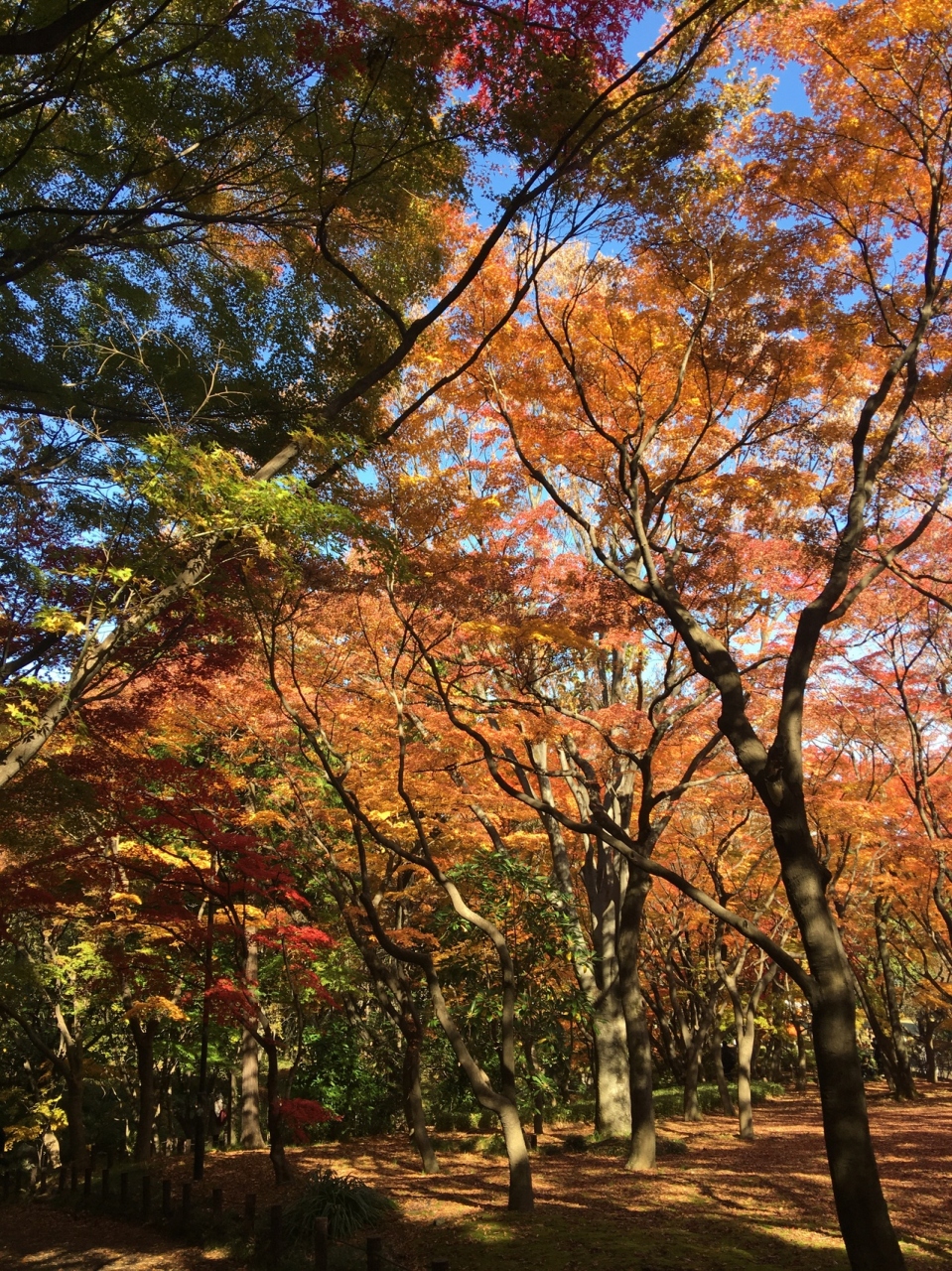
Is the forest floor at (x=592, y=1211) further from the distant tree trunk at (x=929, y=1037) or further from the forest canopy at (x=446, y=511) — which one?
the distant tree trunk at (x=929, y=1037)

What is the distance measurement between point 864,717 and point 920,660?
1407 mm

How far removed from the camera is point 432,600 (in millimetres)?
9180

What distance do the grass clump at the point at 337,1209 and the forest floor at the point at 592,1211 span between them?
243mm

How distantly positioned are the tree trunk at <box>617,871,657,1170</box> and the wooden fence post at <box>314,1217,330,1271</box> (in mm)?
3893

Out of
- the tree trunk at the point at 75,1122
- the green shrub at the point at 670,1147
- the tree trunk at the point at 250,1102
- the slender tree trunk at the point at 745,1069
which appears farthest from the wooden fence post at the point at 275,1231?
the slender tree trunk at the point at 745,1069

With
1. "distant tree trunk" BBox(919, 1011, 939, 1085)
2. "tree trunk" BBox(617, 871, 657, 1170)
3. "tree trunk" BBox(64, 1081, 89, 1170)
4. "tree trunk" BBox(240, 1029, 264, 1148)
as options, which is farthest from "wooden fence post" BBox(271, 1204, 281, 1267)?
"distant tree trunk" BBox(919, 1011, 939, 1085)

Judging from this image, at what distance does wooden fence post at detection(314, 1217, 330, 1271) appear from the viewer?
247 inches

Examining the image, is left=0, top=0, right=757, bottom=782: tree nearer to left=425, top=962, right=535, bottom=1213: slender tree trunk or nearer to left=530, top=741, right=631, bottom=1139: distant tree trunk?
left=425, top=962, right=535, bottom=1213: slender tree trunk

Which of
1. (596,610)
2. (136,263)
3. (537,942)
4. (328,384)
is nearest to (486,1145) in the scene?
(537,942)

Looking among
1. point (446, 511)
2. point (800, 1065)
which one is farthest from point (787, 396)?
point (800, 1065)

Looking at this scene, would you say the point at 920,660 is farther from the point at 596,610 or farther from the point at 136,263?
the point at 136,263

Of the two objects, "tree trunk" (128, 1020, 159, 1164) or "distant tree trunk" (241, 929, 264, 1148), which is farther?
"distant tree trunk" (241, 929, 264, 1148)

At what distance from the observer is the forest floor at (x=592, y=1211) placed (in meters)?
6.32

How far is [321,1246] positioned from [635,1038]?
4126 mm
